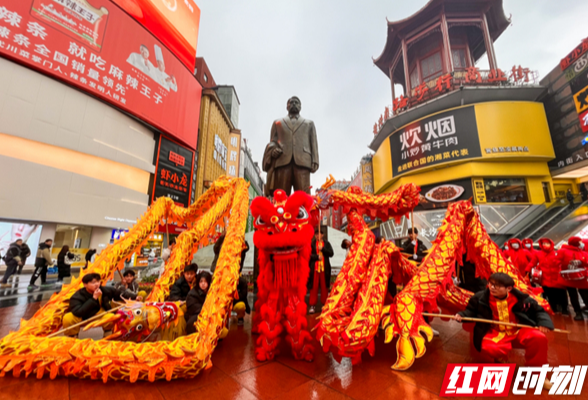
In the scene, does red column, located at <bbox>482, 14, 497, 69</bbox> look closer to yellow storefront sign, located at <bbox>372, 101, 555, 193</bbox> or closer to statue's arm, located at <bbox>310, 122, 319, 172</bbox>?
yellow storefront sign, located at <bbox>372, 101, 555, 193</bbox>

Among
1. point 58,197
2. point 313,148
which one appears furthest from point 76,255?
point 313,148

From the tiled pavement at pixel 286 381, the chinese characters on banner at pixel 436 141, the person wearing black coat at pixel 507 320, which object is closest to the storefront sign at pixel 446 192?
the chinese characters on banner at pixel 436 141

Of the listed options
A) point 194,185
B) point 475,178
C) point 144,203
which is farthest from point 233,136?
point 475,178

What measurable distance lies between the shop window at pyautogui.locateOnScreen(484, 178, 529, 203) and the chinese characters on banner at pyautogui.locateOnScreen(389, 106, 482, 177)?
233 cm

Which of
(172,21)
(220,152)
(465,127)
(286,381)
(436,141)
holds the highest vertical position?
(172,21)

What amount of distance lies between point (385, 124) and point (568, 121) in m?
10.9

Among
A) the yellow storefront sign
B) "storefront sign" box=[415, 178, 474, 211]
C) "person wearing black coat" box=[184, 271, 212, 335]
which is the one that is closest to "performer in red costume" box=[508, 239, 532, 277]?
"person wearing black coat" box=[184, 271, 212, 335]

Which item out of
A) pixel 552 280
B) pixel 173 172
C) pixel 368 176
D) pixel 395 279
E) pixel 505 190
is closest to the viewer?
pixel 395 279

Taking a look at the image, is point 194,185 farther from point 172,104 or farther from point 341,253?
point 341,253

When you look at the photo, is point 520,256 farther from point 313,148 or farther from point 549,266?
point 313,148

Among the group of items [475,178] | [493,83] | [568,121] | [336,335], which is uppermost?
[493,83]

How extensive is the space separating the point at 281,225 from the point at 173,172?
16.1m

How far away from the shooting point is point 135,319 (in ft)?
7.65

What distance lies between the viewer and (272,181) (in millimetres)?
5086
